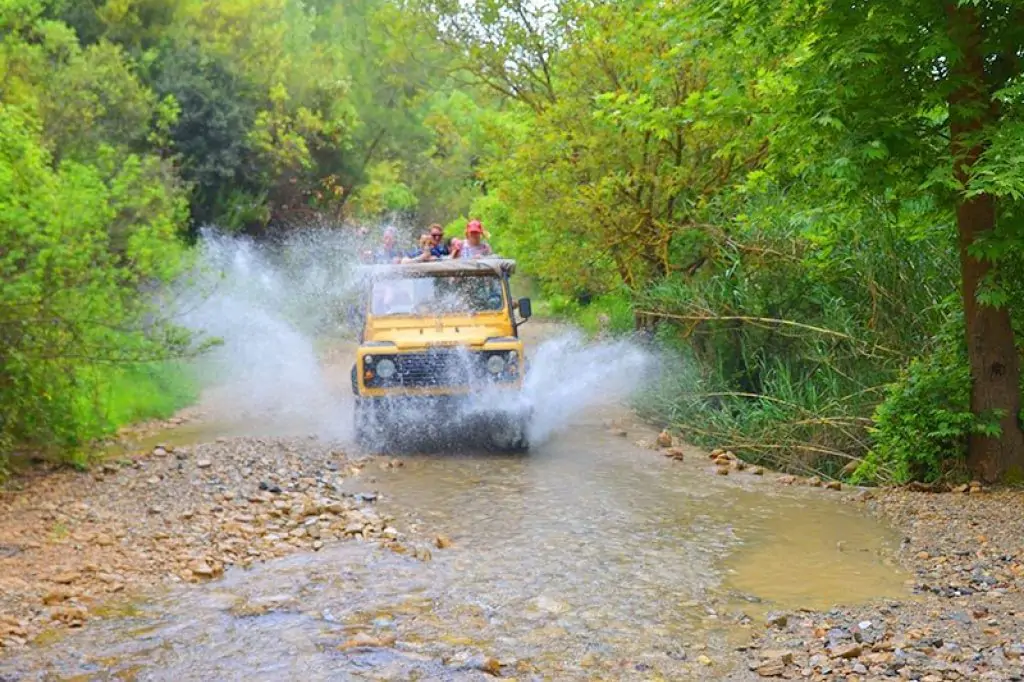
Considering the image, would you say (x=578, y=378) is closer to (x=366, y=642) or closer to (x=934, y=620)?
(x=934, y=620)

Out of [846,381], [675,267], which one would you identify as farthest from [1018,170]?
[675,267]

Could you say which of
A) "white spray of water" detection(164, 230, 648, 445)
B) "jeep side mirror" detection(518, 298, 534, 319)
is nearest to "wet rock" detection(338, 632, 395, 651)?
"white spray of water" detection(164, 230, 648, 445)

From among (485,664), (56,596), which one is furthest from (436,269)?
(485,664)

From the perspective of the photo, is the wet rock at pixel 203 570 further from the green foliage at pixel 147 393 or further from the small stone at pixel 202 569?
the green foliage at pixel 147 393

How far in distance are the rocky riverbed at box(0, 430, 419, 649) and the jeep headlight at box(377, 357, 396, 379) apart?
3.16 ft

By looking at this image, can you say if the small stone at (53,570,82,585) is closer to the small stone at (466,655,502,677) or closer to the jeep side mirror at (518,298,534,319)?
the small stone at (466,655,502,677)

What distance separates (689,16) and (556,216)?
7074 millimetres

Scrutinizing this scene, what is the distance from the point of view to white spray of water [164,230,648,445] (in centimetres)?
1475

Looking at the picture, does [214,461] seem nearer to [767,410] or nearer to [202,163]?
[767,410]

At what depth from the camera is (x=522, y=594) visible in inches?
275

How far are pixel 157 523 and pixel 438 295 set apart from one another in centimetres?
461

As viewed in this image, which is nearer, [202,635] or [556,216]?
[202,635]

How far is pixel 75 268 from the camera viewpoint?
380 inches

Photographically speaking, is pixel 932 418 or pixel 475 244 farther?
pixel 475 244
